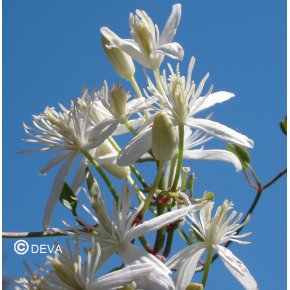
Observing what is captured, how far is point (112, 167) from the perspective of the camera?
133cm

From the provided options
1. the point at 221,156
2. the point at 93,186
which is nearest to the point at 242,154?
the point at 221,156

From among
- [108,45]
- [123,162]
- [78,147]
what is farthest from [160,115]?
[108,45]

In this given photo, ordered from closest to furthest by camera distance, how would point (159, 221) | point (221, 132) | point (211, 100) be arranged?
point (159, 221) < point (221, 132) < point (211, 100)

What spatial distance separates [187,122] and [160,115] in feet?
0.60

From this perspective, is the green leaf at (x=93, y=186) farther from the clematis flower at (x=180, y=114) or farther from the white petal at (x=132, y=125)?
the white petal at (x=132, y=125)

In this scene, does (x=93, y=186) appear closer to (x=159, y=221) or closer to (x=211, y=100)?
(x=159, y=221)

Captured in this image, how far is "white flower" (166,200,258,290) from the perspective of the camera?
3.48 ft

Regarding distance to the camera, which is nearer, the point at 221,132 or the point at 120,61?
the point at 221,132

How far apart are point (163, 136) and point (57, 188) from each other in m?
0.42

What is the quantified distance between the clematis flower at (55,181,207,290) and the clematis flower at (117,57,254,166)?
127 millimetres

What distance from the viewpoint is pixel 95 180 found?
3.88 ft

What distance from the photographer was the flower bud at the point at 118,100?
4.16 ft

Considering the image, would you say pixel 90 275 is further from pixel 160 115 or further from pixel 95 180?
pixel 160 115

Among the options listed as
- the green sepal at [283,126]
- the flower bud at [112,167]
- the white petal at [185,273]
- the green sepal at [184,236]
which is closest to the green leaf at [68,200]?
the flower bud at [112,167]
